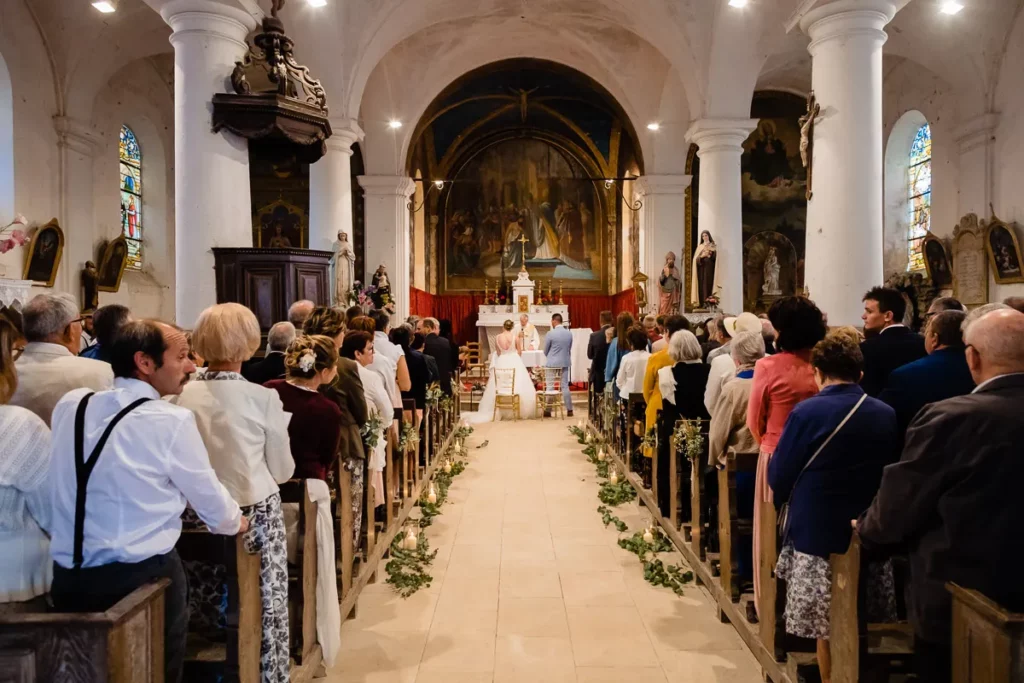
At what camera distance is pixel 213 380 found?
2904 millimetres

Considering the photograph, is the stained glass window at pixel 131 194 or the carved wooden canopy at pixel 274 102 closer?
the carved wooden canopy at pixel 274 102

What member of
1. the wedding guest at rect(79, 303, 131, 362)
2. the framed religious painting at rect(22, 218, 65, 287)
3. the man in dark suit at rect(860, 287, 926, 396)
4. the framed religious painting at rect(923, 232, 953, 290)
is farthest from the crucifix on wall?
the framed religious painting at rect(22, 218, 65, 287)

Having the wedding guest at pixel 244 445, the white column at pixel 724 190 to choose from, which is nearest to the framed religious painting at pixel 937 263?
the white column at pixel 724 190

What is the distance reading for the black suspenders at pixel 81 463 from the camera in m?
2.15

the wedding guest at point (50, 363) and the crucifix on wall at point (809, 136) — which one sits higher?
the crucifix on wall at point (809, 136)

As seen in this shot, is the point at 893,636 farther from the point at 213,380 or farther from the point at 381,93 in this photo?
the point at 381,93

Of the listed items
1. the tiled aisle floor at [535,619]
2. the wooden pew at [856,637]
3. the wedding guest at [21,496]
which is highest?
the wedding guest at [21,496]

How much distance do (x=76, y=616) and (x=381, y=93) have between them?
1647cm

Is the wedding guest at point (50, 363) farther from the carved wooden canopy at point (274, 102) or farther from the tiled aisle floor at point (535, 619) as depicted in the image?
the carved wooden canopy at point (274, 102)

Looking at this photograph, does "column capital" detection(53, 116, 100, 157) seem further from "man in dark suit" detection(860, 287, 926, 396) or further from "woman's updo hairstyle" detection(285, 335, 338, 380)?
"man in dark suit" detection(860, 287, 926, 396)

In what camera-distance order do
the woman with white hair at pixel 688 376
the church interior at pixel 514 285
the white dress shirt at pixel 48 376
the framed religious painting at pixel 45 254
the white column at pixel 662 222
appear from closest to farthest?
the church interior at pixel 514 285 → the white dress shirt at pixel 48 376 → the woman with white hair at pixel 688 376 → the framed religious painting at pixel 45 254 → the white column at pixel 662 222

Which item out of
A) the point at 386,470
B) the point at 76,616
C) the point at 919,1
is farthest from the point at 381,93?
the point at 76,616

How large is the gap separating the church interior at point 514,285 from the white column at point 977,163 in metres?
0.06

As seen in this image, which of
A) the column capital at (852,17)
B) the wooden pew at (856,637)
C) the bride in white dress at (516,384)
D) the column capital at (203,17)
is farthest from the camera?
the bride in white dress at (516,384)
